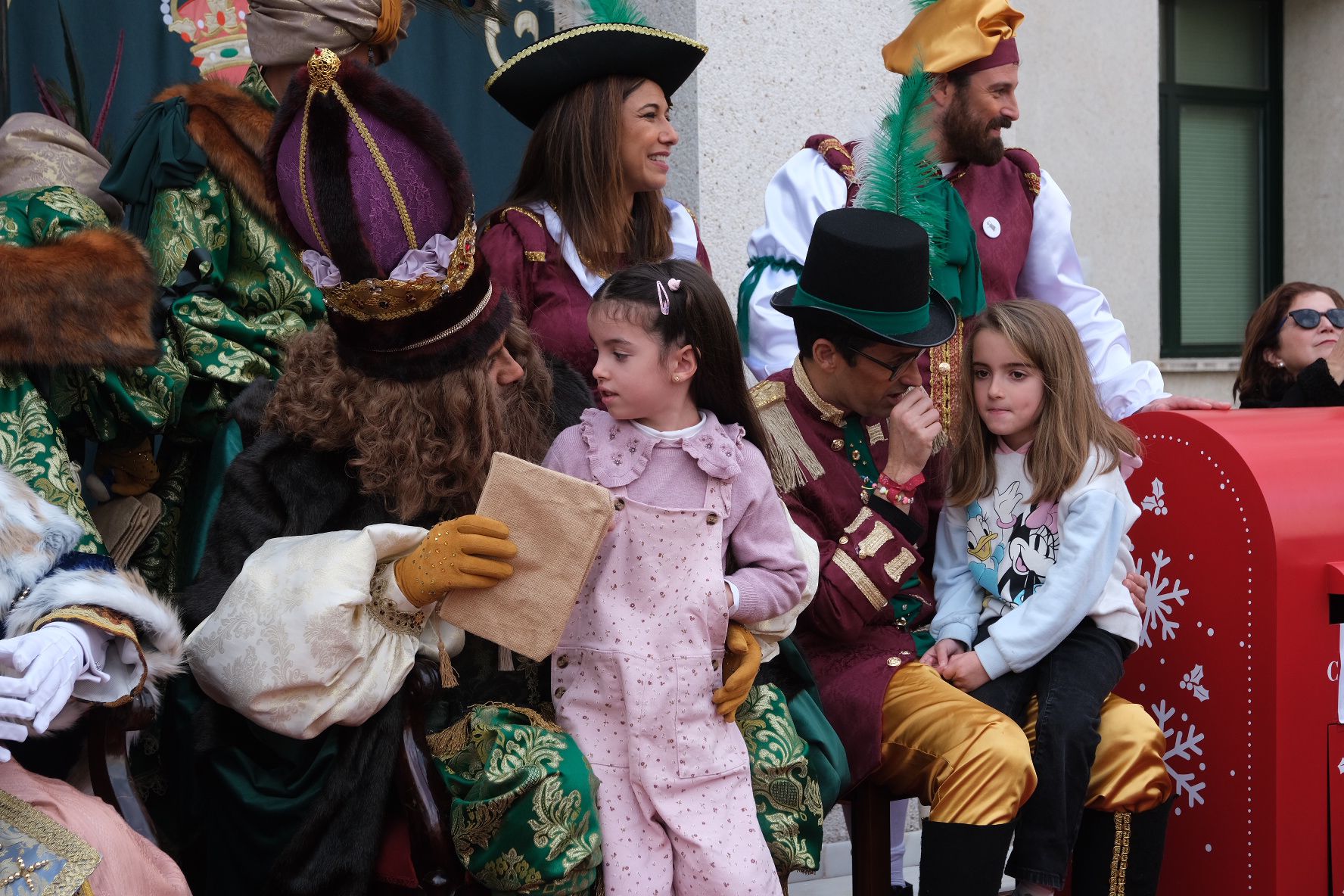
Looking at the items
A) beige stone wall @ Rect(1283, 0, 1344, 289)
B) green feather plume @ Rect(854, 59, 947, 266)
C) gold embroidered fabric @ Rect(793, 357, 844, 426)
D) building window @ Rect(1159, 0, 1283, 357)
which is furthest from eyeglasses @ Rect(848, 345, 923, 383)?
beige stone wall @ Rect(1283, 0, 1344, 289)

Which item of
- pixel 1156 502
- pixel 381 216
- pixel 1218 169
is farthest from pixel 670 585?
pixel 1218 169

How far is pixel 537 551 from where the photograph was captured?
2.47m

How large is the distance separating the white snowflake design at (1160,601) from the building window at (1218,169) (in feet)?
13.1

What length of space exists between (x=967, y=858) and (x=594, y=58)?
2051 mm

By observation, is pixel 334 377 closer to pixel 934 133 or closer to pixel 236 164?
pixel 236 164

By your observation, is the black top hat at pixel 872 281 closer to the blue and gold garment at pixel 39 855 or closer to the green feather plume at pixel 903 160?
the green feather plume at pixel 903 160

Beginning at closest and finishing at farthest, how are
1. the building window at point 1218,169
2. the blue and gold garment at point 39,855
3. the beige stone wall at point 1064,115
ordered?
the blue and gold garment at point 39,855
the beige stone wall at point 1064,115
the building window at point 1218,169

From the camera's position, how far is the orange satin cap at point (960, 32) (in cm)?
384

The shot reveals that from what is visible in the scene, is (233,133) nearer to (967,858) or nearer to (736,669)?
(736,669)

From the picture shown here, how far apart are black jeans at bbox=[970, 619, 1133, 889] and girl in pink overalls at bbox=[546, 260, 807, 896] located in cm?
66

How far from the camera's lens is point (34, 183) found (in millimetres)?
3324

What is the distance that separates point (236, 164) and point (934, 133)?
6.09 ft

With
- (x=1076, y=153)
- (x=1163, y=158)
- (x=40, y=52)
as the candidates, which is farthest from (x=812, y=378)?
(x=1163, y=158)

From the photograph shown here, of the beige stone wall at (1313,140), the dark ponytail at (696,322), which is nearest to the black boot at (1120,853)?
the dark ponytail at (696,322)
